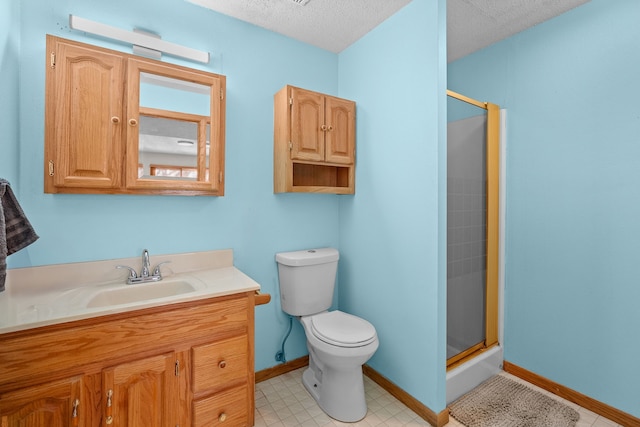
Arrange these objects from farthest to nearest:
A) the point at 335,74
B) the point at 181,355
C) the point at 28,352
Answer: the point at 335,74
the point at 181,355
the point at 28,352

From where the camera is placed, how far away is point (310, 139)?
2002 mm

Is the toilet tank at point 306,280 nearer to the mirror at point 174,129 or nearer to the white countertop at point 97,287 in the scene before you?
the white countertop at point 97,287

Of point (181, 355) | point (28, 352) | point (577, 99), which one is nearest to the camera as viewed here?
point (28, 352)

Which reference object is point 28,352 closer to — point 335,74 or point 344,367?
point 344,367

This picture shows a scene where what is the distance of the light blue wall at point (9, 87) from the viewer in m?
1.27

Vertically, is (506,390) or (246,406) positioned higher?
(246,406)

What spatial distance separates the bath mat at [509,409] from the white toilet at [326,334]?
24.7 inches

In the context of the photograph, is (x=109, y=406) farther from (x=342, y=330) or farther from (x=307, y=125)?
(x=307, y=125)

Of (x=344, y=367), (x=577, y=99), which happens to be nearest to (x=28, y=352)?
(x=344, y=367)

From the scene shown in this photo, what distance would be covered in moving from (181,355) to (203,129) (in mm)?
1209

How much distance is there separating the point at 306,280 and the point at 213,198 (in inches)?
32.7

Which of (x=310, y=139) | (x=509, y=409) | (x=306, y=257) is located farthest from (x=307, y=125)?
(x=509, y=409)

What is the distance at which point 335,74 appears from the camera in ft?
7.84

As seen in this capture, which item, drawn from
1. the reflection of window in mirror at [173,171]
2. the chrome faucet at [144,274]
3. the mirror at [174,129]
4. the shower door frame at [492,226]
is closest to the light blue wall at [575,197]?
the shower door frame at [492,226]
